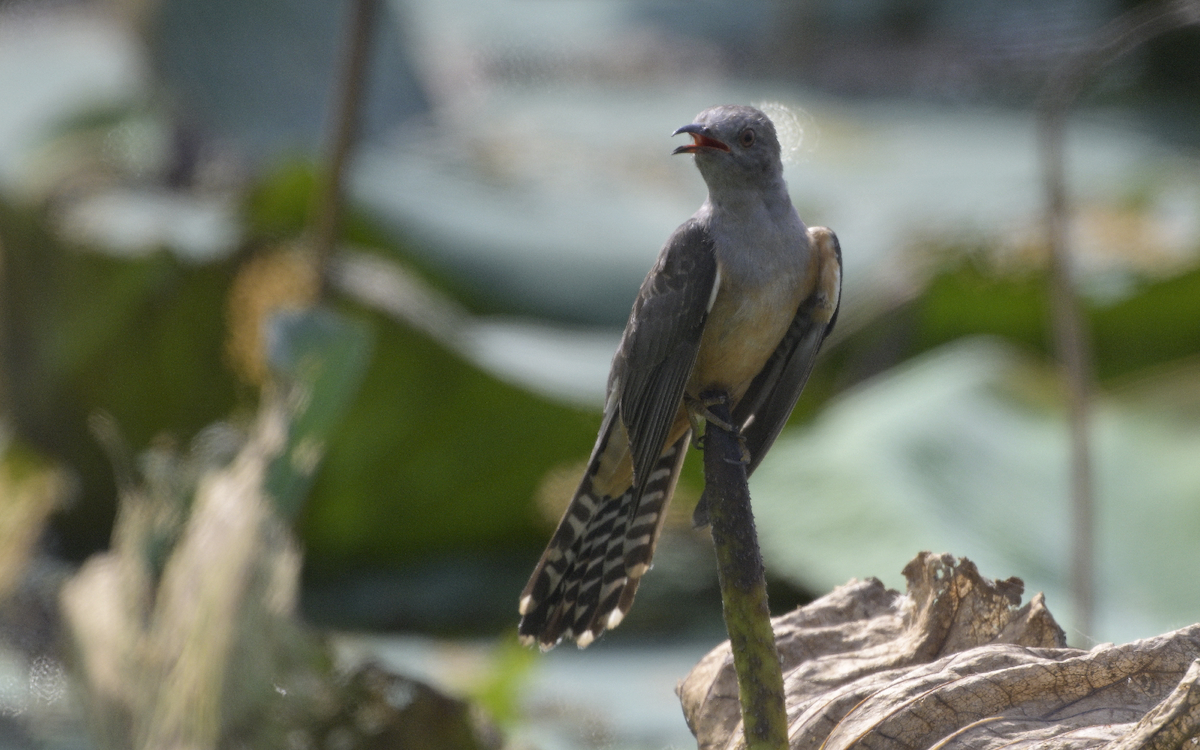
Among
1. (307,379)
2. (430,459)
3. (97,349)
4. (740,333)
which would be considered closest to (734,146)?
(740,333)

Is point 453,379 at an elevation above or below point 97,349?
above

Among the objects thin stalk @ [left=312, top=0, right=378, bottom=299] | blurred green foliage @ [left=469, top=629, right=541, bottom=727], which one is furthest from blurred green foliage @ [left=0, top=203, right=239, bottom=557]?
blurred green foliage @ [left=469, top=629, right=541, bottom=727]

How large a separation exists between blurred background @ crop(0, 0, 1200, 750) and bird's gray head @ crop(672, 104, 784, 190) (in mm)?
861

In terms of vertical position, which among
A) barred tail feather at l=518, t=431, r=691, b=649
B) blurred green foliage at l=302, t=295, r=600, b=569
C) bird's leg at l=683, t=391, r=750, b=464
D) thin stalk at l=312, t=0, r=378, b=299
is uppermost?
thin stalk at l=312, t=0, r=378, b=299

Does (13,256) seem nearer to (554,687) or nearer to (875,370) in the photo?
(554,687)

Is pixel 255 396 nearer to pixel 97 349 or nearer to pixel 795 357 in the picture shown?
pixel 97 349

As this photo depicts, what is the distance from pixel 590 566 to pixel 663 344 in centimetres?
31

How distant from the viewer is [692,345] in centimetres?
148

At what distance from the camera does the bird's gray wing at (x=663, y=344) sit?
1.47m

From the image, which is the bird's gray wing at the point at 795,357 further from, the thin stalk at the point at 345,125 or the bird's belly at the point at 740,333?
the thin stalk at the point at 345,125

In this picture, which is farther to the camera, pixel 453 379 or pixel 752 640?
pixel 453 379

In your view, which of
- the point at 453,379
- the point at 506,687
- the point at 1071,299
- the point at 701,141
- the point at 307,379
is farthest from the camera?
the point at 453,379

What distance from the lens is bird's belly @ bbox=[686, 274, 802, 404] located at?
4.93ft

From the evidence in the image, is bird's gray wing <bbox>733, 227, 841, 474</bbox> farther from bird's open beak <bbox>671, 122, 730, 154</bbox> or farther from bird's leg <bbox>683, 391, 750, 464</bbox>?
bird's open beak <bbox>671, 122, 730, 154</bbox>
